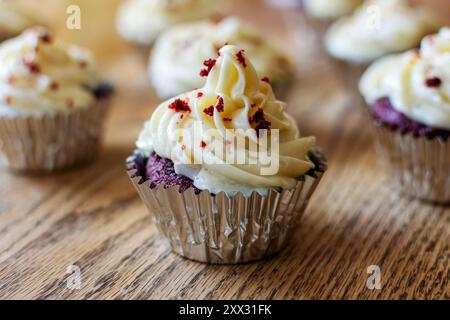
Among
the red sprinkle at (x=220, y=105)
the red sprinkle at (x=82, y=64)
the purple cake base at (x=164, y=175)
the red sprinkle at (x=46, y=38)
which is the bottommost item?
the purple cake base at (x=164, y=175)

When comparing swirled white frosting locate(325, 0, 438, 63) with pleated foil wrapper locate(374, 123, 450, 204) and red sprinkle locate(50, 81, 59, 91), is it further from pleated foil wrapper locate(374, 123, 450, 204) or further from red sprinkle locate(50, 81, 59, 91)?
red sprinkle locate(50, 81, 59, 91)

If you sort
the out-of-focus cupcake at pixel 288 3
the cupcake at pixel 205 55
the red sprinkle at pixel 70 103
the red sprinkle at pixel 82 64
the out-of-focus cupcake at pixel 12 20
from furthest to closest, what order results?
the out-of-focus cupcake at pixel 288 3, the out-of-focus cupcake at pixel 12 20, the cupcake at pixel 205 55, the red sprinkle at pixel 82 64, the red sprinkle at pixel 70 103

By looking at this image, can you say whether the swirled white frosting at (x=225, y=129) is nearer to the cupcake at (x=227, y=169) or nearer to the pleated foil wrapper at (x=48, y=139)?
the cupcake at (x=227, y=169)

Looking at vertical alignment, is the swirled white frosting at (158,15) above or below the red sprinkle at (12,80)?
above

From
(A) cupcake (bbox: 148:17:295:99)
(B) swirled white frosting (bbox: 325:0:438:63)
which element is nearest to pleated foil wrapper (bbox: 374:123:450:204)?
(A) cupcake (bbox: 148:17:295:99)

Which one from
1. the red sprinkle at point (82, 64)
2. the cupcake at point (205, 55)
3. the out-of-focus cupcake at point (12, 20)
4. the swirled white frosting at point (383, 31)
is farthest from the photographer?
the out-of-focus cupcake at point (12, 20)

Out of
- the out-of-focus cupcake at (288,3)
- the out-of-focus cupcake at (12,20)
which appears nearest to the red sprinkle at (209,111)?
the out-of-focus cupcake at (12,20)

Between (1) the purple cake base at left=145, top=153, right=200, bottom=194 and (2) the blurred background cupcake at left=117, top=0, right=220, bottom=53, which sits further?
(2) the blurred background cupcake at left=117, top=0, right=220, bottom=53
